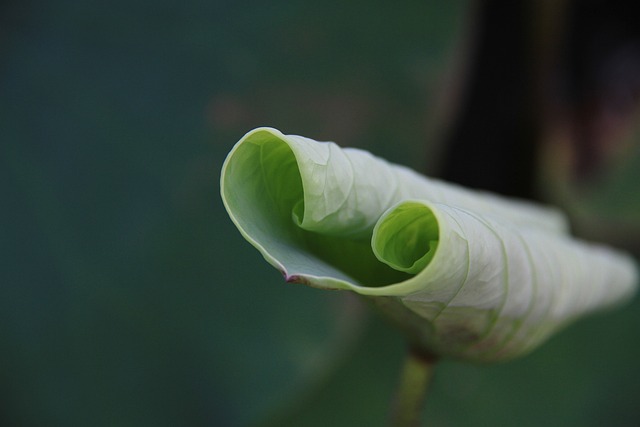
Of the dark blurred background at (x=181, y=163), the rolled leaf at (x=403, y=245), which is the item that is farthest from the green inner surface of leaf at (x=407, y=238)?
the dark blurred background at (x=181, y=163)

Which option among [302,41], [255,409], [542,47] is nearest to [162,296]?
[255,409]

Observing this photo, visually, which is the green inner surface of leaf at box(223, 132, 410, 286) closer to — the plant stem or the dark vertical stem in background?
the plant stem

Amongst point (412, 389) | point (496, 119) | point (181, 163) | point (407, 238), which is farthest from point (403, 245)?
point (496, 119)

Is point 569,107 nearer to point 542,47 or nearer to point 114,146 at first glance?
point 542,47

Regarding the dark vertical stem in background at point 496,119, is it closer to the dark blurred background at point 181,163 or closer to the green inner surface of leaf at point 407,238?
the dark blurred background at point 181,163

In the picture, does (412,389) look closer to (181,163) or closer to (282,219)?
(282,219)

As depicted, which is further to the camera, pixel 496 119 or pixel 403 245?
pixel 496 119

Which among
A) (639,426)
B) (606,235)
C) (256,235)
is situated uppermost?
(256,235)
